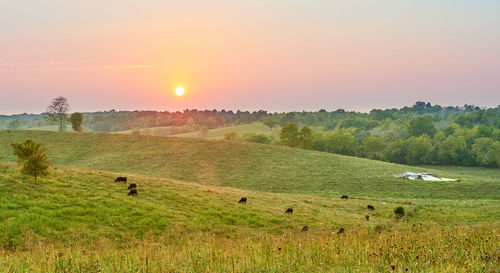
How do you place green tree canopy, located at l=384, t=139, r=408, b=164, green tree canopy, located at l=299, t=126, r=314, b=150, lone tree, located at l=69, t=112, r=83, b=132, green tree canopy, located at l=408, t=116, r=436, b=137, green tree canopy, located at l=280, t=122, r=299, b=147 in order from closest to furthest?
1. lone tree, located at l=69, t=112, r=83, b=132
2. green tree canopy, located at l=299, t=126, r=314, b=150
3. green tree canopy, located at l=280, t=122, r=299, b=147
4. green tree canopy, located at l=384, t=139, r=408, b=164
5. green tree canopy, located at l=408, t=116, r=436, b=137

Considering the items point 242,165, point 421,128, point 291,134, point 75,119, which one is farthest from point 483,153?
point 75,119

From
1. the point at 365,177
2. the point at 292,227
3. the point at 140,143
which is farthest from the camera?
the point at 140,143

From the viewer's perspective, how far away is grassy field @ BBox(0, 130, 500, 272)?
736cm

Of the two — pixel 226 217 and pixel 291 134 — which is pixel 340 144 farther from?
pixel 226 217

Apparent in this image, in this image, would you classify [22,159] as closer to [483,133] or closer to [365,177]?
[365,177]

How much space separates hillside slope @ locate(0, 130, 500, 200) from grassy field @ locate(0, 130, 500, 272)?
11.8 inches

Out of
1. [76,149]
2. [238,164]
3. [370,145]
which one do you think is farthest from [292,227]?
[370,145]

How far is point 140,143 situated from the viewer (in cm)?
8744

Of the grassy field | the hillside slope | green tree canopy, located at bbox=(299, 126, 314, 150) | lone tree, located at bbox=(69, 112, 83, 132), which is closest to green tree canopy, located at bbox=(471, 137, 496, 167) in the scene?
the hillside slope

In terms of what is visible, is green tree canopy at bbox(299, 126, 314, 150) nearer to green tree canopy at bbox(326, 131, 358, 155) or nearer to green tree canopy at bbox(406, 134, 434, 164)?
green tree canopy at bbox(326, 131, 358, 155)

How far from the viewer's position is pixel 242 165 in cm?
7350

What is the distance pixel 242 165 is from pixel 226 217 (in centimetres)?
4894

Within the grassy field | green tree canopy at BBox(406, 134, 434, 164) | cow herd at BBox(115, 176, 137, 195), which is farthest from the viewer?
green tree canopy at BBox(406, 134, 434, 164)

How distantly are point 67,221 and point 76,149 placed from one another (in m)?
66.7
